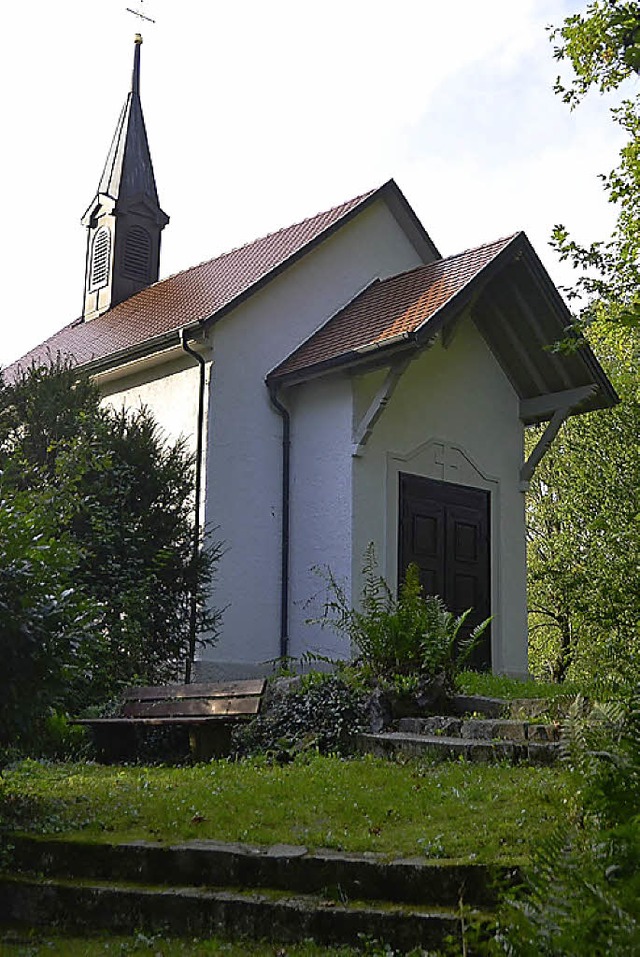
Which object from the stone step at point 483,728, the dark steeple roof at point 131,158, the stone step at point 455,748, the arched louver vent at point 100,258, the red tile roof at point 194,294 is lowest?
the stone step at point 455,748

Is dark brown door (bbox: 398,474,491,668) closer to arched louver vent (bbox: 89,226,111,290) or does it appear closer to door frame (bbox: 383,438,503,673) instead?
door frame (bbox: 383,438,503,673)

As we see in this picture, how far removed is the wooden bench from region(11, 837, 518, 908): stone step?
10.6 feet

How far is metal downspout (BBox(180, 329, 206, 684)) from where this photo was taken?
45.3ft

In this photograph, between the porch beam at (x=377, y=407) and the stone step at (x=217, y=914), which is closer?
the stone step at (x=217, y=914)

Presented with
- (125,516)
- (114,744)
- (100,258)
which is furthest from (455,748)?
(100,258)

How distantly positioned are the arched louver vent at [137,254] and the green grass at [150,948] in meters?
18.4

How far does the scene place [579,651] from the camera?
2642 cm

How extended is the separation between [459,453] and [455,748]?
9.05 metres

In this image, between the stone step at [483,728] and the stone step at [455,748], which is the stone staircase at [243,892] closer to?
the stone step at [455,748]

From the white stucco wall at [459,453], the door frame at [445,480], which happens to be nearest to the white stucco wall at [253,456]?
the white stucco wall at [459,453]

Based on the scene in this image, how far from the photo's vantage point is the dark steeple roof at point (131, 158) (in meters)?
22.2

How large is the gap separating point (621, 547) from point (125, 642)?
11806 mm

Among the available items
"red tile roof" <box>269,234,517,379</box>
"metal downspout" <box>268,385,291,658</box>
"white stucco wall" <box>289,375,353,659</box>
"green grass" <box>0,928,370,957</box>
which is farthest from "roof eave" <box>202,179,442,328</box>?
"green grass" <box>0,928,370,957</box>

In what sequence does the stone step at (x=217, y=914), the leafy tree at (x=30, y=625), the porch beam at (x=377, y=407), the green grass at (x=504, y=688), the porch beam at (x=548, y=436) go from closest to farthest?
the stone step at (x=217, y=914)
the leafy tree at (x=30, y=625)
the green grass at (x=504, y=688)
the porch beam at (x=377, y=407)
the porch beam at (x=548, y=436)
